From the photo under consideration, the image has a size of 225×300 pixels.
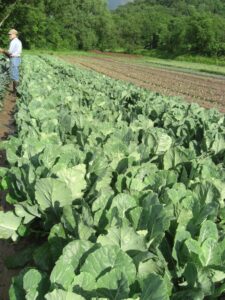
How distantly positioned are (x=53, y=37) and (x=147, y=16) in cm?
6083

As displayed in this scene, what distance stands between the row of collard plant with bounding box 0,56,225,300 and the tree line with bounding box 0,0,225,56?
42.9 metres

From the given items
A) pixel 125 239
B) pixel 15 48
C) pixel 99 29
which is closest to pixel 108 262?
pixel 125 239

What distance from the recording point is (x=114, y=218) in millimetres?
2510

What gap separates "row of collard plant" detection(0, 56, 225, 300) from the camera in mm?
2059

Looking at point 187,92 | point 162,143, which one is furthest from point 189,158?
point 187,92

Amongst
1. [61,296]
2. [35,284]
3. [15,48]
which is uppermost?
[15,48]

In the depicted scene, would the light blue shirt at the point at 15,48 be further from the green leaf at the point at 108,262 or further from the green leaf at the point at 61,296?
the green leaf at the point at 61,296

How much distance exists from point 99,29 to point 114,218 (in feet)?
309

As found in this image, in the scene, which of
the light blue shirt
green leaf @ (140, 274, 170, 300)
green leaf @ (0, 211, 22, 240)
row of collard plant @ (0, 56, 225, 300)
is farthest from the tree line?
green leaf @ (140, 274, 170, 300)

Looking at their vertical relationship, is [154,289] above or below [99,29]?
above

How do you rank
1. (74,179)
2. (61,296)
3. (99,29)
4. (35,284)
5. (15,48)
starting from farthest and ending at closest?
(99,29), (15,48), (74,179), (35,284), (61,296)

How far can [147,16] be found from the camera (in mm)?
121062

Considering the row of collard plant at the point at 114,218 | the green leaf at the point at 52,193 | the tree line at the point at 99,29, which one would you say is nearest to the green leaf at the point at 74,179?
the row of collard plant at the point at 114,218

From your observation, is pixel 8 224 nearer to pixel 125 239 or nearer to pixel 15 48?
pixel 125 239
